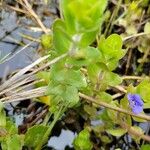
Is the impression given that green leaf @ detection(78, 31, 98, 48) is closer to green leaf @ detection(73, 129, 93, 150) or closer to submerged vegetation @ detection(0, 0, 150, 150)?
submerged vegetation @ detection(0, 0, 150, 150)

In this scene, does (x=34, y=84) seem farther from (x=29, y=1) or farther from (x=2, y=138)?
(x=29, y=1)

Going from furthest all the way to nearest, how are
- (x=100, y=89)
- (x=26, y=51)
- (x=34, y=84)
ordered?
(x=26, y=51), (x=34, y=84), (x=100, y=89)

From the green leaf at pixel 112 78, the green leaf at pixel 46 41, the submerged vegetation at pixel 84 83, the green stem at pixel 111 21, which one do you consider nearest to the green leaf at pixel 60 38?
the submerged vegetation at pixel 84 83

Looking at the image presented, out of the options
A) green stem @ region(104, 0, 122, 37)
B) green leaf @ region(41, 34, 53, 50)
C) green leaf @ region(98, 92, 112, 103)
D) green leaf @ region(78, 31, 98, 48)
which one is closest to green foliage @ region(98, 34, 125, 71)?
green leaf @ region(98, 92, 112, 103)

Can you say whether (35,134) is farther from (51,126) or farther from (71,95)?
(71,95)

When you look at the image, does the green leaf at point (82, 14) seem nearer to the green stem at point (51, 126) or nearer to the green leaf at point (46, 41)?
the green stem at point (51, 126)

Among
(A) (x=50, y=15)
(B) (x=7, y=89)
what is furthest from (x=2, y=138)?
(A) (x=50, y=15)

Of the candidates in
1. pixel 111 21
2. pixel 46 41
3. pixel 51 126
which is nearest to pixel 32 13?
pixel 46 41
